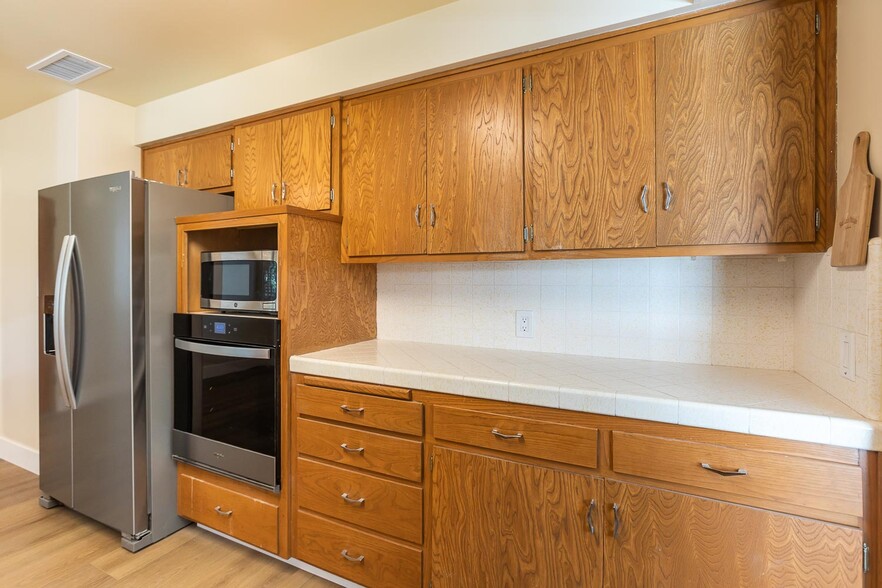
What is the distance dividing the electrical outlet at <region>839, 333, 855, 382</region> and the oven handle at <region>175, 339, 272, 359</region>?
6.40 ft

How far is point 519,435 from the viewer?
4.66 ft

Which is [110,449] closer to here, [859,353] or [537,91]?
[537,91]

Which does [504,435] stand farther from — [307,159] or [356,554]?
[307,159]

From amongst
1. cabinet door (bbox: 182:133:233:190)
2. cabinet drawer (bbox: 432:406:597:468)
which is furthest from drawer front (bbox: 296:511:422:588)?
cabinet door (bbox: 182:133:233:190)

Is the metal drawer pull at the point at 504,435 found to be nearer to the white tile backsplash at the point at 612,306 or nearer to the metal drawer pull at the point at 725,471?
the metal drawer pull at the point at 725,471

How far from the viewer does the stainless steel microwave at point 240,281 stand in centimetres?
195

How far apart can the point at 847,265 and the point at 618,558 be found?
A: 1.03 m

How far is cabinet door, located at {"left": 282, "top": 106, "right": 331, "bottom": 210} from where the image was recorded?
216 cm

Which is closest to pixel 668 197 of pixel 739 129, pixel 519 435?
pixel 739 129

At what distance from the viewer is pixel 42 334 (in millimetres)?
2391

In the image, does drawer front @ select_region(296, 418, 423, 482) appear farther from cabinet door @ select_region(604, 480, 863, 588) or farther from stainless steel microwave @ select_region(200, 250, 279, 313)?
cabinet door @ select_region(604, 480, 863, 588)

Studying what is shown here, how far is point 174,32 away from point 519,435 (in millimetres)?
2331

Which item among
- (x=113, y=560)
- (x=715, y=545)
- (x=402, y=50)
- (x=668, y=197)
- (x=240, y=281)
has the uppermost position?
(x=402, y=50)

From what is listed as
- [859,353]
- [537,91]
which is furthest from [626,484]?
[537,91]
